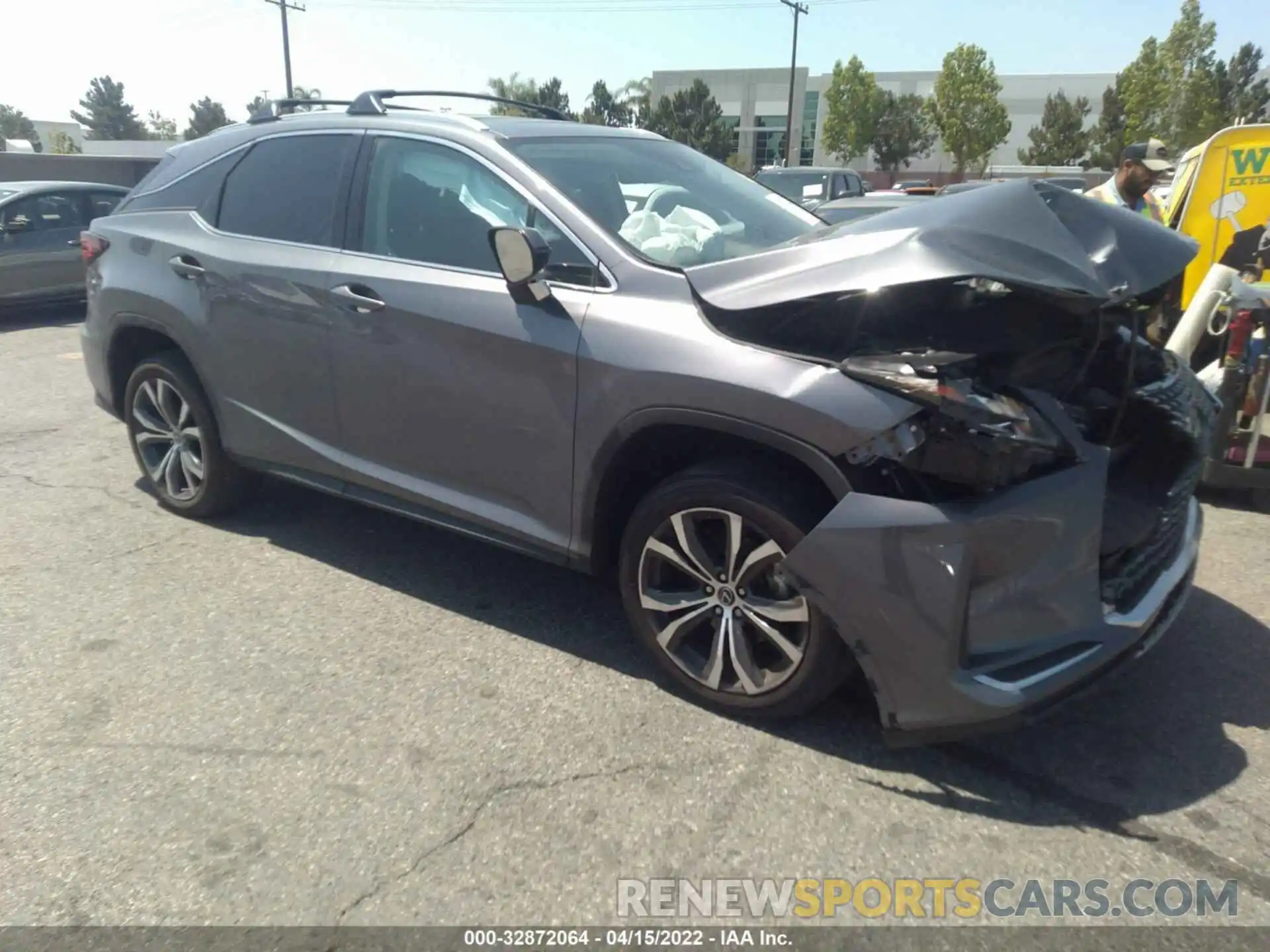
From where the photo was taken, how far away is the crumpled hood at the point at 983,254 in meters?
2.57

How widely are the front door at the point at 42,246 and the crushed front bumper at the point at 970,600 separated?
35.7ft

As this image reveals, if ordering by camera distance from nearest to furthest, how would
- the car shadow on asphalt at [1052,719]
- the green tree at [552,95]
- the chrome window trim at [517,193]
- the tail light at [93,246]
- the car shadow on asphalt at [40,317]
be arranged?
1. the car shadow on asphalt at [1052,719]
2. the chrome window trim at [517,193]
3. the tail light at [93,246]
4. the car shadow on asphalt at [40,317]
5. the green tree at [552,95]

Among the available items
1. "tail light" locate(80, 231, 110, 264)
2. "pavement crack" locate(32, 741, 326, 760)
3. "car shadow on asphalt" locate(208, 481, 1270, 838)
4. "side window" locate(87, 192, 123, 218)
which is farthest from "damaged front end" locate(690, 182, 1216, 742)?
"side window" locate(87, 192, 123, 218)

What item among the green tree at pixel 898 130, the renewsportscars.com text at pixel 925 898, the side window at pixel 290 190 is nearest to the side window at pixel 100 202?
the side window at pixel 290 190

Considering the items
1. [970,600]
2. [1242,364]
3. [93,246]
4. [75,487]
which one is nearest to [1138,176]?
[1242,364]

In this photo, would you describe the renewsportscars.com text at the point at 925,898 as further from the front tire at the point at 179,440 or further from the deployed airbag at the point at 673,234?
the front tire at the point at 179,440

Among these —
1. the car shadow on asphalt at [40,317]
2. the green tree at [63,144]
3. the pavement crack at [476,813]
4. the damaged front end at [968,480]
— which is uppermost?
the green tree at [63,144]

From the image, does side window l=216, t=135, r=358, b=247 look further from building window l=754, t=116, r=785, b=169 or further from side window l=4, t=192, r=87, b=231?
building window l=754, t=116, r=785, b=169

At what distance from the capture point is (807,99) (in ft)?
235

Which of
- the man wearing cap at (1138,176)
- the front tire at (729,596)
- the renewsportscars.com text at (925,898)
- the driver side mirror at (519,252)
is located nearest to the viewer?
the renewsportscars.com text at (925,898)

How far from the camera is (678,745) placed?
293 cm

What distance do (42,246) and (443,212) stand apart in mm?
9653

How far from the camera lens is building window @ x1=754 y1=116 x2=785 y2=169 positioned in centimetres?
6825

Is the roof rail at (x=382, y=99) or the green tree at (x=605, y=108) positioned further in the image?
the green tree at (x=605, y=108)
